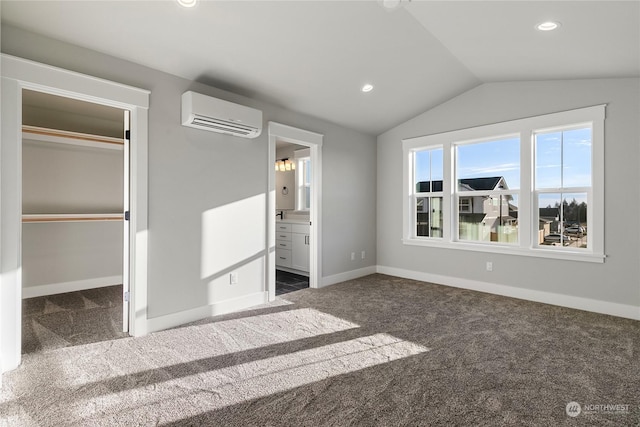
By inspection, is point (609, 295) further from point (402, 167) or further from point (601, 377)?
point (402, 167)

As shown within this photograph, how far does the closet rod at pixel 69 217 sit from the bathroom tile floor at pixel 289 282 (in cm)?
247

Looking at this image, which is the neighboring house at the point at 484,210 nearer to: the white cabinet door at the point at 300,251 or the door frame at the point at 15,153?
the white cabinet door at the point at 300,251

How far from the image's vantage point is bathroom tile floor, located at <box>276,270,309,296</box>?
4.65 m

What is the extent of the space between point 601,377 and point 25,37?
4.73 metres

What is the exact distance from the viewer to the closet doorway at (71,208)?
3.95m

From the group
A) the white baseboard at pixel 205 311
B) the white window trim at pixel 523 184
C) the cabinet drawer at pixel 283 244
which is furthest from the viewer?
the cabinet drawer at pixel 283 244

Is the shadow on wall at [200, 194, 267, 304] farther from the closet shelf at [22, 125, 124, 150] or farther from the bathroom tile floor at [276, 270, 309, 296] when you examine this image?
the closet shelf at [22, 125, 124, 150]

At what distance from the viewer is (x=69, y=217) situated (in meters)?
4.25

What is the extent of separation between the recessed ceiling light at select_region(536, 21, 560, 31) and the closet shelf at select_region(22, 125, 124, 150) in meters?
5.03

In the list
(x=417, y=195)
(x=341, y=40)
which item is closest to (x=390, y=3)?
(x=341, y=40)

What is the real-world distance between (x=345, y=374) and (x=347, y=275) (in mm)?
2892

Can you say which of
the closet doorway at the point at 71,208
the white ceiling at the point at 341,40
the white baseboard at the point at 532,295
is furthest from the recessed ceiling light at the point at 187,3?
the white baseboard at the point at 532,295

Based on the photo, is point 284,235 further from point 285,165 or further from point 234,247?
Answer: point 234,247

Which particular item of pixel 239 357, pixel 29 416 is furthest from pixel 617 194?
pixel 29 416
